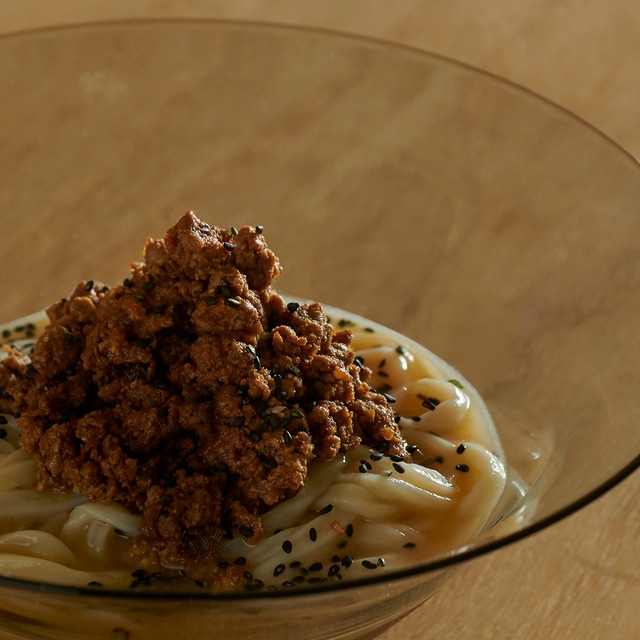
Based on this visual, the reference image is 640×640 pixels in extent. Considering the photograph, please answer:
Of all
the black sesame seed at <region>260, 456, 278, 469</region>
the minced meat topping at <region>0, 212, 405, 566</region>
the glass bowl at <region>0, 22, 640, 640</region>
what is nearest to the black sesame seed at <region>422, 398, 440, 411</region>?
the glass bowl at <region>0, 22, 640, 640</region>

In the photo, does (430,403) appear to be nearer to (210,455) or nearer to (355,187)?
(210,455)

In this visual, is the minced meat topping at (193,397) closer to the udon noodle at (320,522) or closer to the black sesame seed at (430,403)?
the udon noodle at (320,522)

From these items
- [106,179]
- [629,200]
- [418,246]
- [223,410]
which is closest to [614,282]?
[629,200]

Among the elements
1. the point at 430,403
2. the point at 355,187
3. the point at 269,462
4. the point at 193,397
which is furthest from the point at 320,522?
the point at 355,187

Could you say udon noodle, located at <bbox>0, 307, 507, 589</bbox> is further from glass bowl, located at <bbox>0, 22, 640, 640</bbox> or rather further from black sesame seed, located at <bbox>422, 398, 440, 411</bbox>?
glass bowl, located at <bbox>0, 22, 640, 640</bbox>

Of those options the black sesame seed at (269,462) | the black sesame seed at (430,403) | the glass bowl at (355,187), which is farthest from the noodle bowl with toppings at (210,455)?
the glass bowl at (355,187)

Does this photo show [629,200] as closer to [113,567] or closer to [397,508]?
[397,508]
